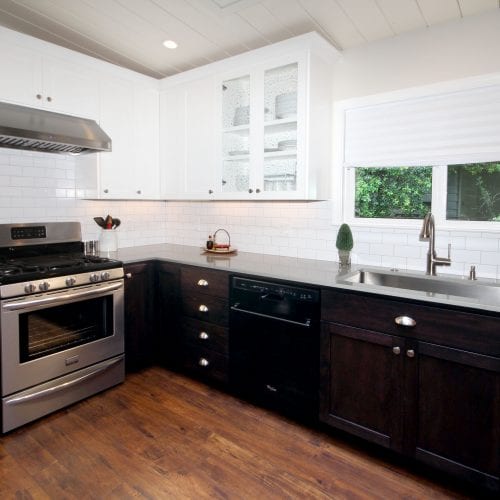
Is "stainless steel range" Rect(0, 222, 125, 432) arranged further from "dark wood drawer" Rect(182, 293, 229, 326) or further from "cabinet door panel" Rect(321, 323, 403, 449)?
"cabinet door panel" Rect(321, 323, 403, 449)

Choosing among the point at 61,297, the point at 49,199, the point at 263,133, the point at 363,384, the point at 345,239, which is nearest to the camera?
the point at 363,384

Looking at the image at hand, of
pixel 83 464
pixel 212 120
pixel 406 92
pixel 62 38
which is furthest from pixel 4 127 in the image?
pixel 406 92

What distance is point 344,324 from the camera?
79.6 inches

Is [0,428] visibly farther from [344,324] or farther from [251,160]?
[251,160]

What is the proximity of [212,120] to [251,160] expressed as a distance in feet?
1.69

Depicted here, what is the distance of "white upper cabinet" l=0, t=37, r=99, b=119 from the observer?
7.92 feet

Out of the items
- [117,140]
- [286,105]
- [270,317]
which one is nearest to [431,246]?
[270,317]

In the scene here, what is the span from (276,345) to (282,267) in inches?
20.3

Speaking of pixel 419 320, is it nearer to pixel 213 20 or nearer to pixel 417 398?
pixel 417 398

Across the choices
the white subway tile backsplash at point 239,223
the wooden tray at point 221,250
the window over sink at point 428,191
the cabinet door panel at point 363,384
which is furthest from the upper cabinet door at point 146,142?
the cabinet door panel at point 363,384

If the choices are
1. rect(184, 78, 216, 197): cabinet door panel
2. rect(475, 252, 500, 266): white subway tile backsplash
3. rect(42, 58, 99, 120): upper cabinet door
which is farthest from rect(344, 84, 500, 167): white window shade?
rect(42, 58, 99, 120): upper cabinet door

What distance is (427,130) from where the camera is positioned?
7.88 feet

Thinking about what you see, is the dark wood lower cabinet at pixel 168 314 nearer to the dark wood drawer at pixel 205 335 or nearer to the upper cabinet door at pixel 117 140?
the dark wood drawer at pixel 205 335

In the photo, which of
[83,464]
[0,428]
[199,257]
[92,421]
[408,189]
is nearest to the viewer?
[83,464]
